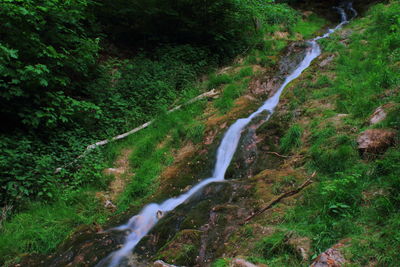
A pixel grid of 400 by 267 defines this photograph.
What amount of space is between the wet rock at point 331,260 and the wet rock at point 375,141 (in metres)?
1.97

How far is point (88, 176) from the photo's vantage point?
18.6ft

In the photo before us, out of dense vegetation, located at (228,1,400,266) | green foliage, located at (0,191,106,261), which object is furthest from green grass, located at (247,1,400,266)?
green foliage, located at (0,191,106,261)

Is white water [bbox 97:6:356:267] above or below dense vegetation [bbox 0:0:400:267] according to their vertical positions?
below

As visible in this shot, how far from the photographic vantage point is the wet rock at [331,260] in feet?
8.07

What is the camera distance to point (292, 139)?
18.1ft

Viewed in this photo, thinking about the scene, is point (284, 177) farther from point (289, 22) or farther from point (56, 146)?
point (289, 22)

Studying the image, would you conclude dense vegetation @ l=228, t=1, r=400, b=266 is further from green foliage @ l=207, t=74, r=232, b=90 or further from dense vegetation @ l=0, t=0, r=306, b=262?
dense vegetation @ l=0, t=0, r=306, b=262

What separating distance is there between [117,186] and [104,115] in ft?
7.87

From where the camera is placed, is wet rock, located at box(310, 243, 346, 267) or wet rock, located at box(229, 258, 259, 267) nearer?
wet rock, located at box(310, 243, 346, 267)

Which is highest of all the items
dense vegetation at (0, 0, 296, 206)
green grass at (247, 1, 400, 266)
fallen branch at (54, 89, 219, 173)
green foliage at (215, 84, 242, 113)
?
dense vegetation at (0, 0, 296, 206)

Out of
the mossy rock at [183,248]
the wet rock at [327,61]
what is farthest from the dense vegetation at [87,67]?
the wet rock at [327,61]

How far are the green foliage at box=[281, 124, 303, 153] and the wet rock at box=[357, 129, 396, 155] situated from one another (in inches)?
52.2

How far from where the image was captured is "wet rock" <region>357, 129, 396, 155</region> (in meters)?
3.81

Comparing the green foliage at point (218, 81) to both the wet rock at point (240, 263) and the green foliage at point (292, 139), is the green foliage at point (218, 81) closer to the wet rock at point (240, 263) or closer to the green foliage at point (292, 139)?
the green foliage at point (292, 139)
